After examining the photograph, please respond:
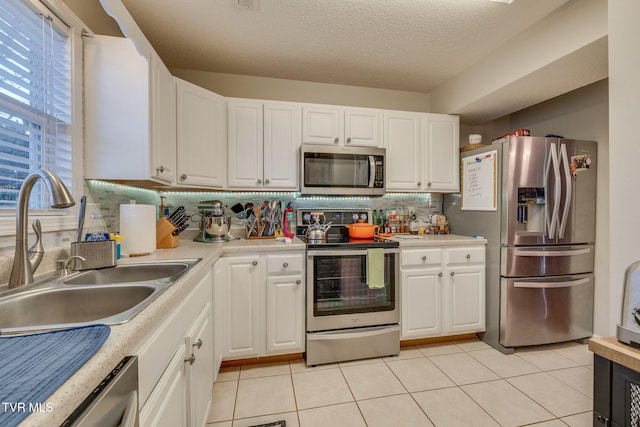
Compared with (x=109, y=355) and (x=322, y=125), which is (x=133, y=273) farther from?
(x=322, y=125)

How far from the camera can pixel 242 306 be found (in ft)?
6.75

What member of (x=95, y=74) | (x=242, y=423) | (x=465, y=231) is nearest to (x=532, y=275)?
(x=465, y=231)

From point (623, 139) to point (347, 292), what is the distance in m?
1.74

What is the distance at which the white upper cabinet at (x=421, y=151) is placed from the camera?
2.71 metres

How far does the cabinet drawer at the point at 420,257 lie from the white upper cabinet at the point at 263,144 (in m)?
1.12

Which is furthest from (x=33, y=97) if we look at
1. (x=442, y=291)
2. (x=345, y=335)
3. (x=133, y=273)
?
(x=442, y=291)

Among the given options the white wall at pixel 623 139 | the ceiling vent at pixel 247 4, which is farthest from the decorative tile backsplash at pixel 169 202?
the white wall at pixel 623 139

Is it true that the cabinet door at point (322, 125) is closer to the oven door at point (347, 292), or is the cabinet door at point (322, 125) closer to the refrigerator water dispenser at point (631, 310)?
the oven door at point (347, 292)

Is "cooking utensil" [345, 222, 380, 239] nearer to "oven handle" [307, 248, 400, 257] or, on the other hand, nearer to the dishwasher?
"oven handle" [307, 248, 400, 257]

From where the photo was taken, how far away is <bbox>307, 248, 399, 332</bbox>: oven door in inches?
84.4

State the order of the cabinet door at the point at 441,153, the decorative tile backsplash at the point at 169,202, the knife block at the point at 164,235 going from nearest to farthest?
1. the decorative tile backsplash at the point at 169,202
2. the knife block at the point at 164,235
3. the cabinet door at the point at 441,153

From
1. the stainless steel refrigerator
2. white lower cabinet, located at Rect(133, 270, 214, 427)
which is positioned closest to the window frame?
white lower cabinet, located at Rect(133, 270, 214, 427)

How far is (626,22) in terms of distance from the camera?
3.32 ft

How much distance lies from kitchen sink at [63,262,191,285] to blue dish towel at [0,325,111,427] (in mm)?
651
